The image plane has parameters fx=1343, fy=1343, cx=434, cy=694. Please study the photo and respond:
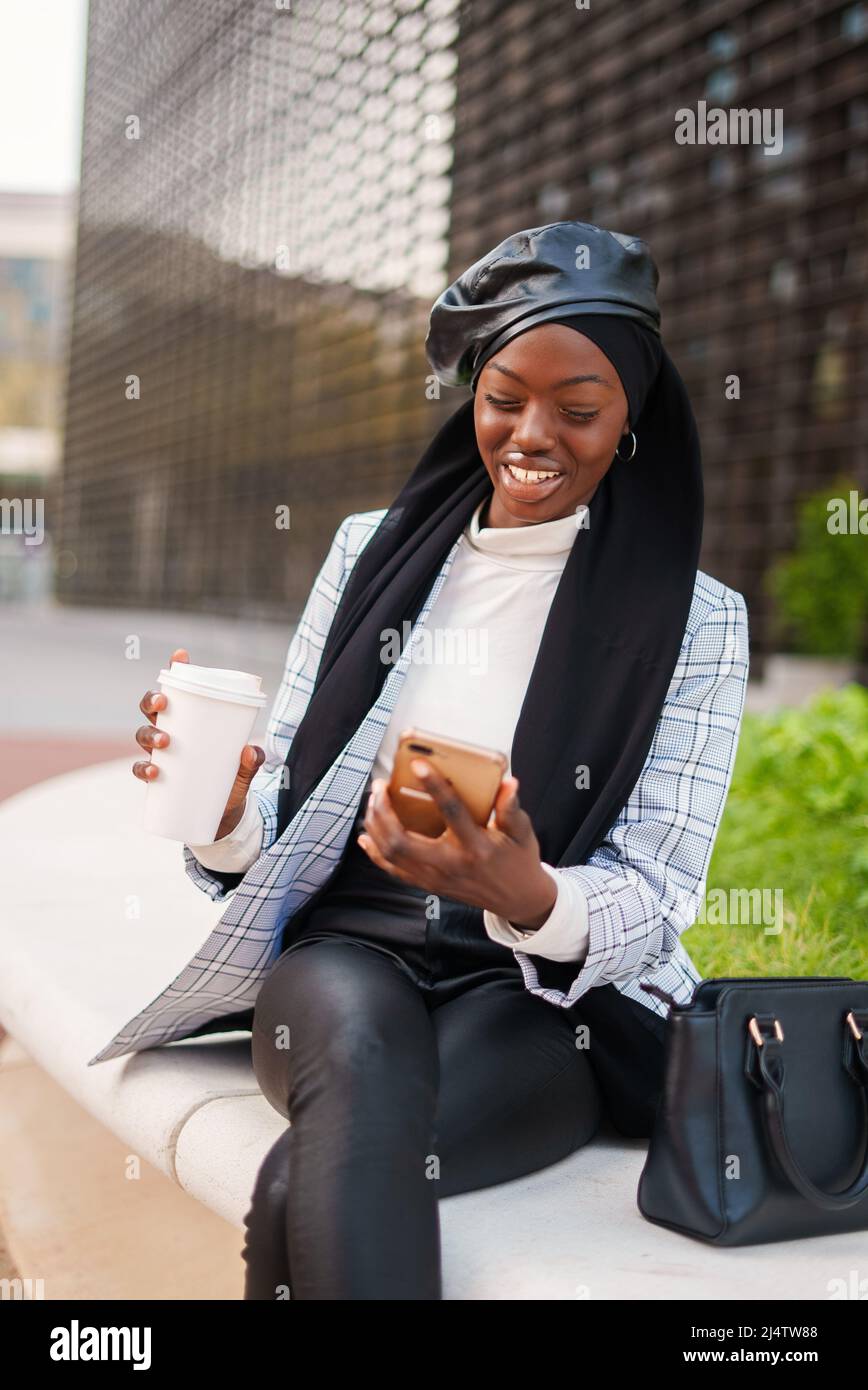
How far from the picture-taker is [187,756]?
178 centimetres

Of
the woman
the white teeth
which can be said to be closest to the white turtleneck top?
the woman

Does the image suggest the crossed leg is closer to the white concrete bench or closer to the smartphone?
the white concrete bench

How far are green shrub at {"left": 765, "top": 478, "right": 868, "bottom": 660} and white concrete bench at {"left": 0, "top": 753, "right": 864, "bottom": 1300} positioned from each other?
21.6 ft

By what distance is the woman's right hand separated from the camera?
1795mm

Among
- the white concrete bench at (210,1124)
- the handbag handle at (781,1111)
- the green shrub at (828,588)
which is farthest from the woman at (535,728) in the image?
the green shrub at (828,588)

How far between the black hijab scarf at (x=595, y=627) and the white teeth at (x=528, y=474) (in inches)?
5.1

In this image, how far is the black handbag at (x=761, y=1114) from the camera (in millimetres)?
1736

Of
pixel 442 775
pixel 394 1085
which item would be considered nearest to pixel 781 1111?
pixel 394 1085

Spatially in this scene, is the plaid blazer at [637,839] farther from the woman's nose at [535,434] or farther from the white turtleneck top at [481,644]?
the woman's nose at [535,434]

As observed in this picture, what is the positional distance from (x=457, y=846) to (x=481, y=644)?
Answer: 0.72 meters

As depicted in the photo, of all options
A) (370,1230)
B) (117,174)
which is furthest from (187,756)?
(117,174)

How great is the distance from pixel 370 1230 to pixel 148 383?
2611 centimetres

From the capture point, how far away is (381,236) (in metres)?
16.6
